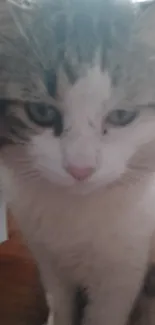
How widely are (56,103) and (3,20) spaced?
0.14 m

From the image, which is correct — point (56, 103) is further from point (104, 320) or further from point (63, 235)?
point (104, 320)

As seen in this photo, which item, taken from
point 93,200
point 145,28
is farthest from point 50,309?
point 145,28

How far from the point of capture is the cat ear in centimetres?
70

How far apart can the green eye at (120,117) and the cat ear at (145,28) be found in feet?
0.30

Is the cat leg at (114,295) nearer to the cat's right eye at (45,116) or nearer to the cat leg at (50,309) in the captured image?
the cat leg at (50,309)

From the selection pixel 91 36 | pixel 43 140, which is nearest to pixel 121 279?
pixel 43 140

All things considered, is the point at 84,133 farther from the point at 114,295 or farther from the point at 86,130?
the point at 114,295

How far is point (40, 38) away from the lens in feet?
2.24

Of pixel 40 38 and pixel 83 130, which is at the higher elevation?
pixel 40 38

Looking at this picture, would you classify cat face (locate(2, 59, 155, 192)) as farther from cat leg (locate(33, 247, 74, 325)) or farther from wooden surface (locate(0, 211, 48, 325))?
wooden surface (locate(0, 211, 48, 325))

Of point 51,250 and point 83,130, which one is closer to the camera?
point 83,130

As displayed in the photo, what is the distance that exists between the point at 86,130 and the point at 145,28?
0.16 metres

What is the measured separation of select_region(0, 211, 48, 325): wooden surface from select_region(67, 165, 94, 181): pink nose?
41cm

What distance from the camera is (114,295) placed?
85 centimetres
